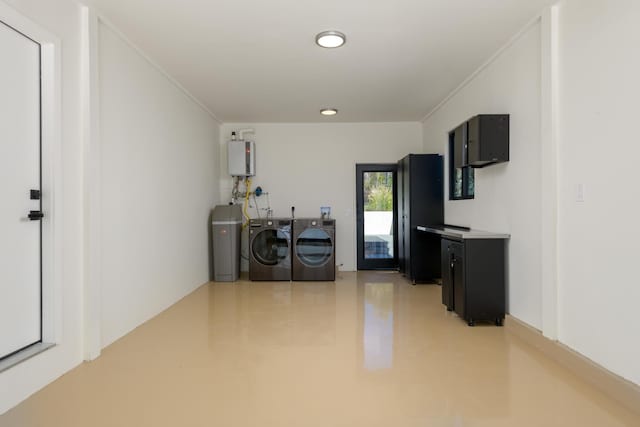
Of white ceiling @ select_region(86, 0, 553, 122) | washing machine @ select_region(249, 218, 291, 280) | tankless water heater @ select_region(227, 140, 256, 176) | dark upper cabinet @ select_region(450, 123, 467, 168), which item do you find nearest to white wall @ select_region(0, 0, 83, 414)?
white ceiling @ select_region(86, 0, 553, 122)

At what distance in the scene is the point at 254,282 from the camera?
5484mm

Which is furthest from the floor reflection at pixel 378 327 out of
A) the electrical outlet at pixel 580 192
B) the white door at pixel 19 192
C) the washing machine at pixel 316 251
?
the white door at pixel 19 192

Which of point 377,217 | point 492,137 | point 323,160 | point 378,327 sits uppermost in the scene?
point 323,160

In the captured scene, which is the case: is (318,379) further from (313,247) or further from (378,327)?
(313,247)

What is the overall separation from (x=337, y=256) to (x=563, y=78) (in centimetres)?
425

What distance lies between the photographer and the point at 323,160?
6234 mm

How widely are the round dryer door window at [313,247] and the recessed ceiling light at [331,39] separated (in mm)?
2872

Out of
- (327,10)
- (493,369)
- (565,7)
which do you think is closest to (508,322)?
(493,369)

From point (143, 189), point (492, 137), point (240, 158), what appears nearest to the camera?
point (492, 137)

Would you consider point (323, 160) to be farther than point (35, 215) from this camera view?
Yes

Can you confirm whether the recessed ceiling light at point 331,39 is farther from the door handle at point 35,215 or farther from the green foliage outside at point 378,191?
the green foliage outside at point 378,191

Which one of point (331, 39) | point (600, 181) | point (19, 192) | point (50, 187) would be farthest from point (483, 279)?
point (19, 192)

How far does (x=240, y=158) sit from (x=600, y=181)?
478cm

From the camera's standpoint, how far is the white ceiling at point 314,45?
2.68 m
